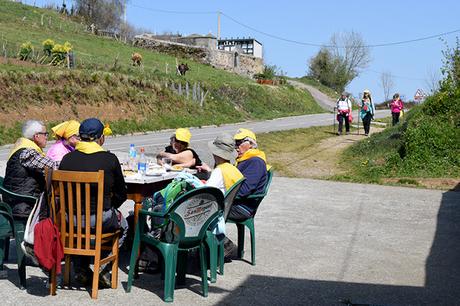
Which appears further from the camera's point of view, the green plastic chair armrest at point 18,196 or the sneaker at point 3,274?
the green plastic chair armrest at point 18,196

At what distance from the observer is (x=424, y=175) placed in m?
15.0

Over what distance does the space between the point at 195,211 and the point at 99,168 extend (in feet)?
3.10

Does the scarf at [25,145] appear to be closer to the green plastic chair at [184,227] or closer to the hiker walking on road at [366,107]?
the green plastic chair at [184,227]

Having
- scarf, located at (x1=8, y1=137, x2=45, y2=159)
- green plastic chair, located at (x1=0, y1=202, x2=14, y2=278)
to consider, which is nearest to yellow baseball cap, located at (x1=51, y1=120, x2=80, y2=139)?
scarf, located at (x1=8, y1=137, x2=45, y2=159)

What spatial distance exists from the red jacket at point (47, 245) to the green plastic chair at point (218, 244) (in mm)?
1450

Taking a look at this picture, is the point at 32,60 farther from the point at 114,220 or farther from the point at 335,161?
the point at 114,220

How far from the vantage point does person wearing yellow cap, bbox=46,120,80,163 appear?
739 centimetres

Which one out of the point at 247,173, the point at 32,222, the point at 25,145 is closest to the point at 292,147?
the point at 247,173

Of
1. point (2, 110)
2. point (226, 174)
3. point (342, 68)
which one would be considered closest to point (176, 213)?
point (226, 174)

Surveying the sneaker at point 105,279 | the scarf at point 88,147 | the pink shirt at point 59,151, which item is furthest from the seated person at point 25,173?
the sneaker at point 105,279

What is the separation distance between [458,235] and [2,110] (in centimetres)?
2050

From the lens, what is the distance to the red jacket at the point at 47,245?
18.4 ft

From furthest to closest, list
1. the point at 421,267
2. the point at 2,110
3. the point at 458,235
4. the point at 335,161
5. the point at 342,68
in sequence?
1. the point at 342,68
2. the point at 2,110
3. the point at 335,161
4. the point at 458,235
5. the point at 421,267

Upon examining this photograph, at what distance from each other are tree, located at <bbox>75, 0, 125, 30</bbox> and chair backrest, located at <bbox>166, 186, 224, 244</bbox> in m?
68.3
